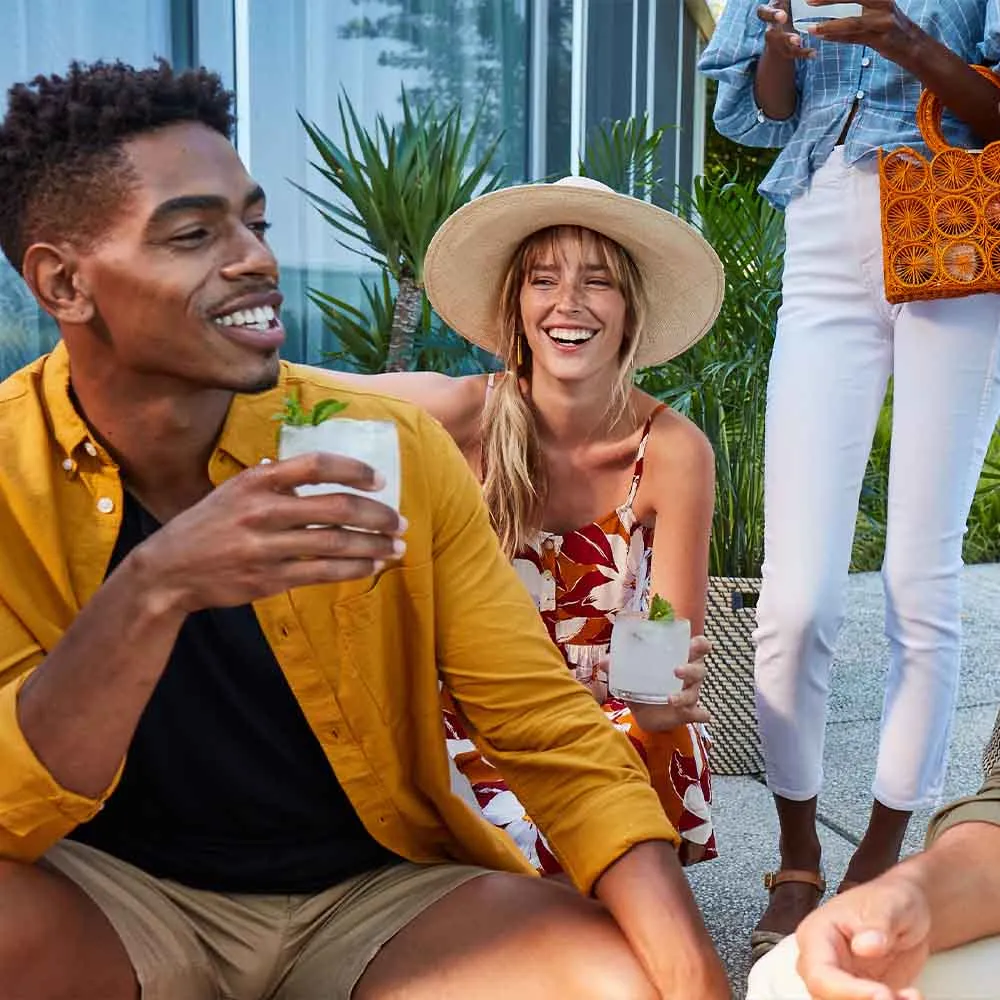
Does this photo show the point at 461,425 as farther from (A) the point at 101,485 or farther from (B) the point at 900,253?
(A) the point at 101,485

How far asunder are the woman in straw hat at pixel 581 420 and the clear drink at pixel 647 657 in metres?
0.26

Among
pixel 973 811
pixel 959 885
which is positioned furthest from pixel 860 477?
pixel 959 885

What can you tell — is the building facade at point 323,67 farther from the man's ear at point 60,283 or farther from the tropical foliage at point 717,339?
the man's ear at point 60,283

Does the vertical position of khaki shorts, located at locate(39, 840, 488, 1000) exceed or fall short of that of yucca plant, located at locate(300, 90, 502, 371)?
it falls short

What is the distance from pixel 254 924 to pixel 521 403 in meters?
1.41

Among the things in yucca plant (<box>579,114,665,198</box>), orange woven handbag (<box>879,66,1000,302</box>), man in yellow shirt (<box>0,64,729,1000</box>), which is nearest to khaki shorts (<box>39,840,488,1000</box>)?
man in yellow shirt (<box>0,64,729,1000</box>)

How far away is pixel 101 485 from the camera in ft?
6.11

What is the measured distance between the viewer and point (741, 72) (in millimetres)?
2941

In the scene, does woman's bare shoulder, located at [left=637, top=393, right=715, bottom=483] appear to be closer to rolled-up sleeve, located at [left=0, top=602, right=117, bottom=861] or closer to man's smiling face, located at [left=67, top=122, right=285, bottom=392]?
man's smiling face, located at [left=67, top=122, right=285, bottom=392]

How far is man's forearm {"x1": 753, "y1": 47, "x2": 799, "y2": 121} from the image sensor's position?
9.21ft

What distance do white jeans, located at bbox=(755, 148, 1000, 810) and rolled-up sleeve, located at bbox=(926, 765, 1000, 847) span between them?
3.62ft

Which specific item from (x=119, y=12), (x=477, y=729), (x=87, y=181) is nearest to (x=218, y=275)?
(x=87, y=181)

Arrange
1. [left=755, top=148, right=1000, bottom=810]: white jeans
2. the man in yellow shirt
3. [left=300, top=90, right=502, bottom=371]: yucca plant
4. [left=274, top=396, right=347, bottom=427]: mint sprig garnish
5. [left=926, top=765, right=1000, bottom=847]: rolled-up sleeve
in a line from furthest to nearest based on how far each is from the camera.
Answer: [left=300, top=90, right=502, bottom=371]: yucca plant, [left=755, top=148, right=1000, bottom=810]: white jeans, the man in yellow shirt, [left=926, top=765, right=1000, bottom=847]: rolled-up sleeve, [left=274, top=396, right=347, bottom=427]: mint sprig garnish

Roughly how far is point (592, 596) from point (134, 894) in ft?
4.40
